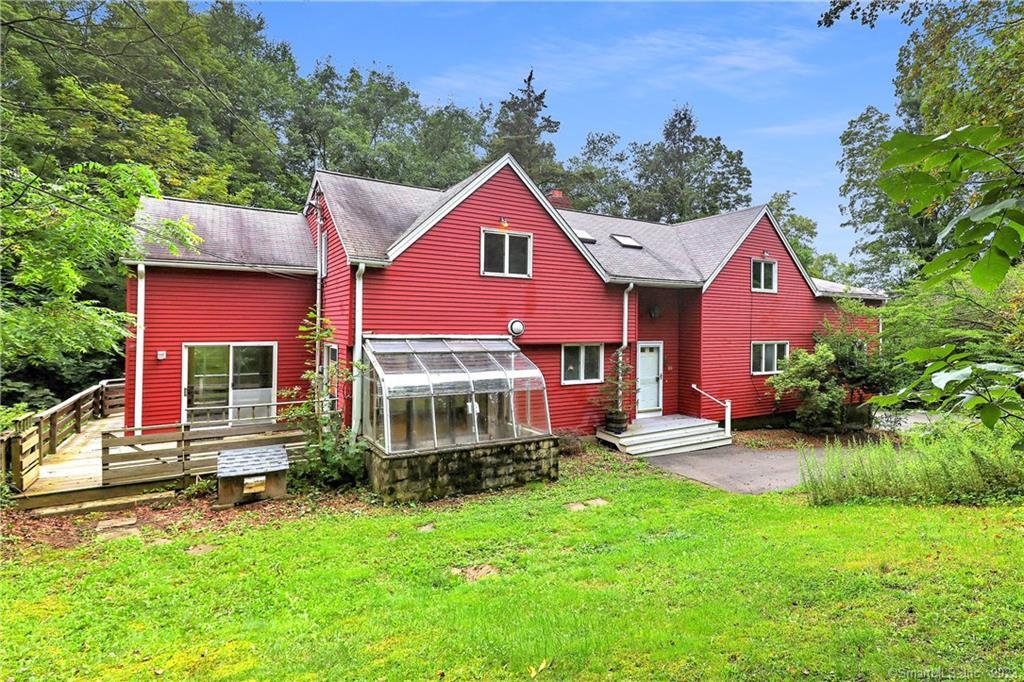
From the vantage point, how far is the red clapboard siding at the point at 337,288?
9.71m

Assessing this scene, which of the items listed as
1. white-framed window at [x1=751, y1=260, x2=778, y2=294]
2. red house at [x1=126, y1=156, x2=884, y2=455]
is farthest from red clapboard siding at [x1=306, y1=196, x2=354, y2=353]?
white-framed window at [x1=751, y1=260, x2=778, y2=294]

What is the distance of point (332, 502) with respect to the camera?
7.86m

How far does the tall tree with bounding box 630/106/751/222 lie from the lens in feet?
112

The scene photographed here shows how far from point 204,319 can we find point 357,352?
394 cm

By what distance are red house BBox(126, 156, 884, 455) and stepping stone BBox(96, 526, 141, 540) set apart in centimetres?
352

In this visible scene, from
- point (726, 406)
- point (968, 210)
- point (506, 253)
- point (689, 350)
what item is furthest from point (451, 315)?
point (968, 210)

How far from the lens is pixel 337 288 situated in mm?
10328

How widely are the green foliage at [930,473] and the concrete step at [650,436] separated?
4043 mm

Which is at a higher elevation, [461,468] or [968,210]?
[968,210]

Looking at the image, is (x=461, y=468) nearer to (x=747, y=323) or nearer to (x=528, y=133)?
(x=747, y=323)

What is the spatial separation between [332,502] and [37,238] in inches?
230

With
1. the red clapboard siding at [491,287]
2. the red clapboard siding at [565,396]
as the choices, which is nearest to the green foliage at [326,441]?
the red clapboard siding at [491,287]

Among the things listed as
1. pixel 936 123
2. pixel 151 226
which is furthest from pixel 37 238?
pixel 936 123

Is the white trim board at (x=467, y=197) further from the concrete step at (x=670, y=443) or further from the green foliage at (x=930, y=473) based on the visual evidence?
the green foliage at (x=930, y=473)
